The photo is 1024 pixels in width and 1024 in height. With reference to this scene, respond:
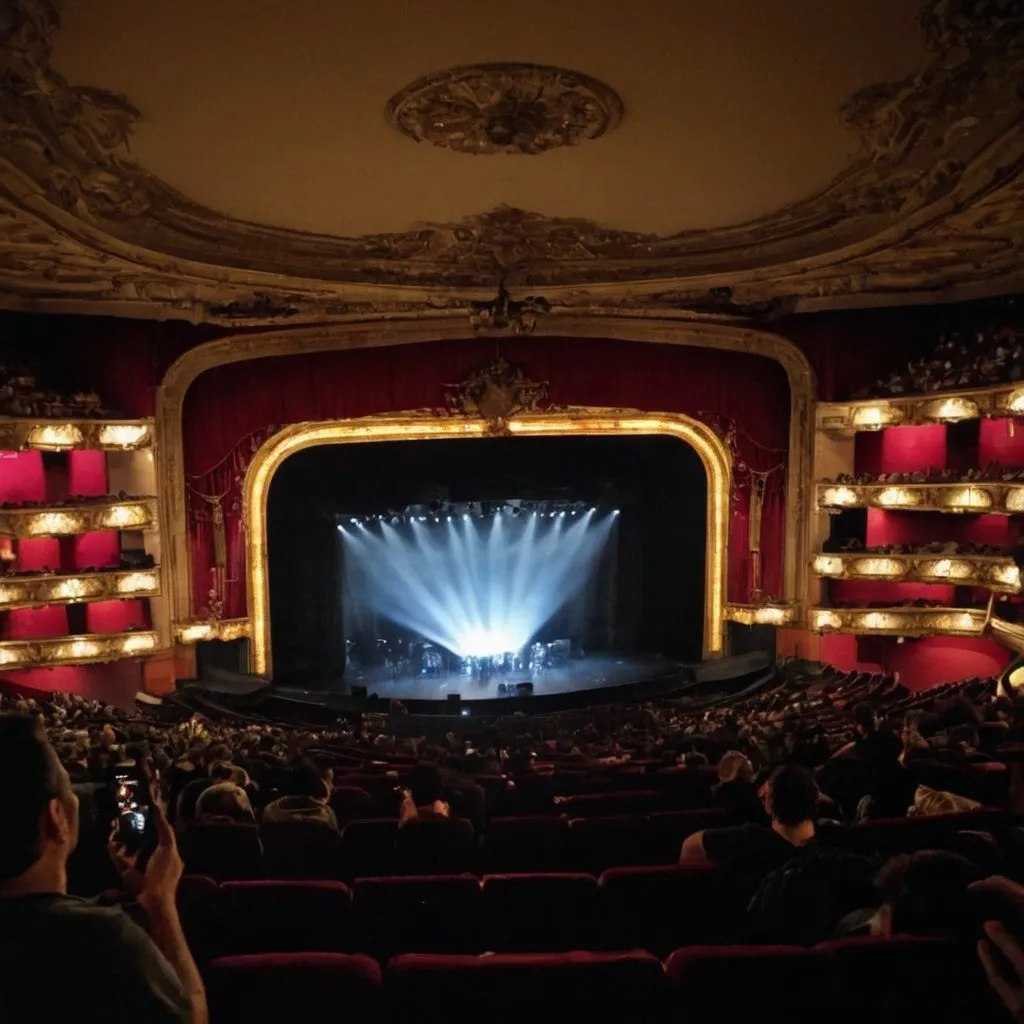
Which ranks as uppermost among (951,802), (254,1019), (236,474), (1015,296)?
(1015,296)

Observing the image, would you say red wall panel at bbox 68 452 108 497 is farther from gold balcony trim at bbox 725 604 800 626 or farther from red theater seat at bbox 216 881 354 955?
red theater seat at bbox 216 881 354 955

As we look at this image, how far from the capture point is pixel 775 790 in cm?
303

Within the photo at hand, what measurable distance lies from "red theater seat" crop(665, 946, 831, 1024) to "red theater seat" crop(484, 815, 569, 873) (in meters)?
1.63

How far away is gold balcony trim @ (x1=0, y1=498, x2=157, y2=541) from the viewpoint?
433 inches

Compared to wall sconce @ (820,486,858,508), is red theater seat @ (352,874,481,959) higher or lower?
lower

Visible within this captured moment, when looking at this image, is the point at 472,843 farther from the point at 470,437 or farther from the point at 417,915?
the point at 470,437

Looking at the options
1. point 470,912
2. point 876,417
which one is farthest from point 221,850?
point 876,417

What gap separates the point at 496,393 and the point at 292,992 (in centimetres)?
1159

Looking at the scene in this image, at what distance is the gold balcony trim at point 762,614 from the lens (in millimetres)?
13227

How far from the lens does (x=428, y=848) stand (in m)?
3.44

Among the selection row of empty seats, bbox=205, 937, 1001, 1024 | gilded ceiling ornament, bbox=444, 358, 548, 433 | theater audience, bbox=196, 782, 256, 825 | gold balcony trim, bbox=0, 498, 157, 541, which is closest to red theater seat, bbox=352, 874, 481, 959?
row of empty seats, bbox=205, 937, 1001, 1024

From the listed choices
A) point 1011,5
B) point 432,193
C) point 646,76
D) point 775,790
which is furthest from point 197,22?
point 775,790

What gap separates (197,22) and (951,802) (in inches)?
201

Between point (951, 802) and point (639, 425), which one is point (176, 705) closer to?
point (639, 425)
